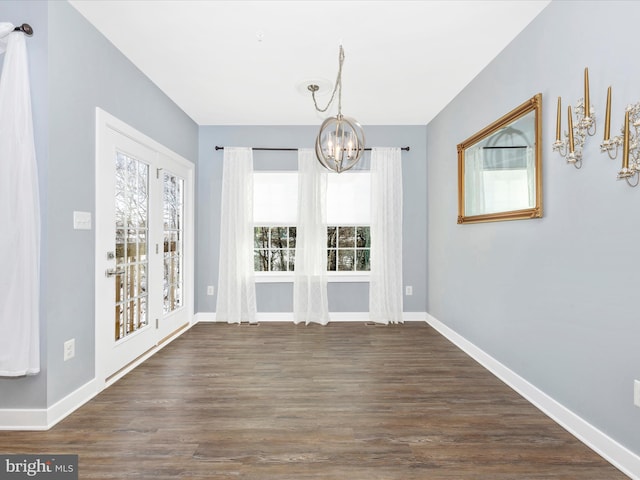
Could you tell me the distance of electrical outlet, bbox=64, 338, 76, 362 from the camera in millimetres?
2213

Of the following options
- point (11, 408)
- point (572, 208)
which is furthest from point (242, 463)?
point (572, 208)

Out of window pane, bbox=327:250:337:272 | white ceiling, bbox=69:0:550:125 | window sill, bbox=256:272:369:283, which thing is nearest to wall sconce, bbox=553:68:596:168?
white ceiling, bbox=69:0:550:125

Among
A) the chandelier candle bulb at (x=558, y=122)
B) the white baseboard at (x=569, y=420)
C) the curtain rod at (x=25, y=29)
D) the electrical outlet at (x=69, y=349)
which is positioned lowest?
the white baseboard at (x=569, y=420)

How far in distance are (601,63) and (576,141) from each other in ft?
1.36

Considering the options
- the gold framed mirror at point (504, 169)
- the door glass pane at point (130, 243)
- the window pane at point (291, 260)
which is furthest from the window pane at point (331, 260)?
the door glass pane at point (130, 243)

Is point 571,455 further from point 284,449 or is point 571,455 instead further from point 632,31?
point 632,31

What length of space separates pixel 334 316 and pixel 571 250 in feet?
10.2

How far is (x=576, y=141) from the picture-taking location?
2.01 metres

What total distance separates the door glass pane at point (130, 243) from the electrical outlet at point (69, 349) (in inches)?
21.8

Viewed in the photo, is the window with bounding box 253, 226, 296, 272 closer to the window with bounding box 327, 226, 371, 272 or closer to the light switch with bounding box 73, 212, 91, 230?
the window with bounding box 327, 226, 371, 272

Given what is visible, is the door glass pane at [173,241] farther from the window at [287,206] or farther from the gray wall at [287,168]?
the window at [287,206]

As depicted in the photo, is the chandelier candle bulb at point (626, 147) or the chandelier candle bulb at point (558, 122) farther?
the chandelier candle bulb at point (558, 122)

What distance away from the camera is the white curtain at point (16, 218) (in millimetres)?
1965

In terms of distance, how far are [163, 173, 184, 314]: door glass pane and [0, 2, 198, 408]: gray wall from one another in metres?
1.26
